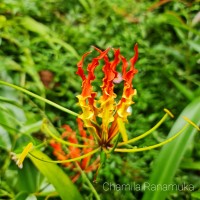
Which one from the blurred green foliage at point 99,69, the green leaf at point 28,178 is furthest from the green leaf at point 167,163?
the green leaf at point 28,178

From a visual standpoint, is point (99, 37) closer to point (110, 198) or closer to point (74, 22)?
point (74, 22)

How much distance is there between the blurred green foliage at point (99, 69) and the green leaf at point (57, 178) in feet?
0.48

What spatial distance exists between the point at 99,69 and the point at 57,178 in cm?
69

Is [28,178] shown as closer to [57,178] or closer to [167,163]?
[57,178]

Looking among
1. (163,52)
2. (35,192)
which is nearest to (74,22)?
(163,52)

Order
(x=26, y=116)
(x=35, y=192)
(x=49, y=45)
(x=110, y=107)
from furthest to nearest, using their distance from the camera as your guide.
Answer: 1. (x=49, y=45)
2. (x=26, y=116)
3. (x=35, y=192)
4. (x=110, y=107)

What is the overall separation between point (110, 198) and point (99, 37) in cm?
76

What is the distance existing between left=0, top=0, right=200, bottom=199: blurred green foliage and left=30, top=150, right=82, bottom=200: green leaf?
147mm

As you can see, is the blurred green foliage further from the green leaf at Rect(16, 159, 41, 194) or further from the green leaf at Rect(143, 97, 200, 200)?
the green leaf at Rect(143, 97, 200, 200)

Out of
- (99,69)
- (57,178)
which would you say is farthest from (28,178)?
(99,69)

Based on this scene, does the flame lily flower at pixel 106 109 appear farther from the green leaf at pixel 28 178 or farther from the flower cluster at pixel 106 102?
the green leaf at pixel 28 178

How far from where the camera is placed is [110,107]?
0.87 meters

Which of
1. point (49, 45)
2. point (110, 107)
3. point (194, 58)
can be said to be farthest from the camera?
point (194, 58)

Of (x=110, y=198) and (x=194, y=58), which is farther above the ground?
(x=194, y=58)
